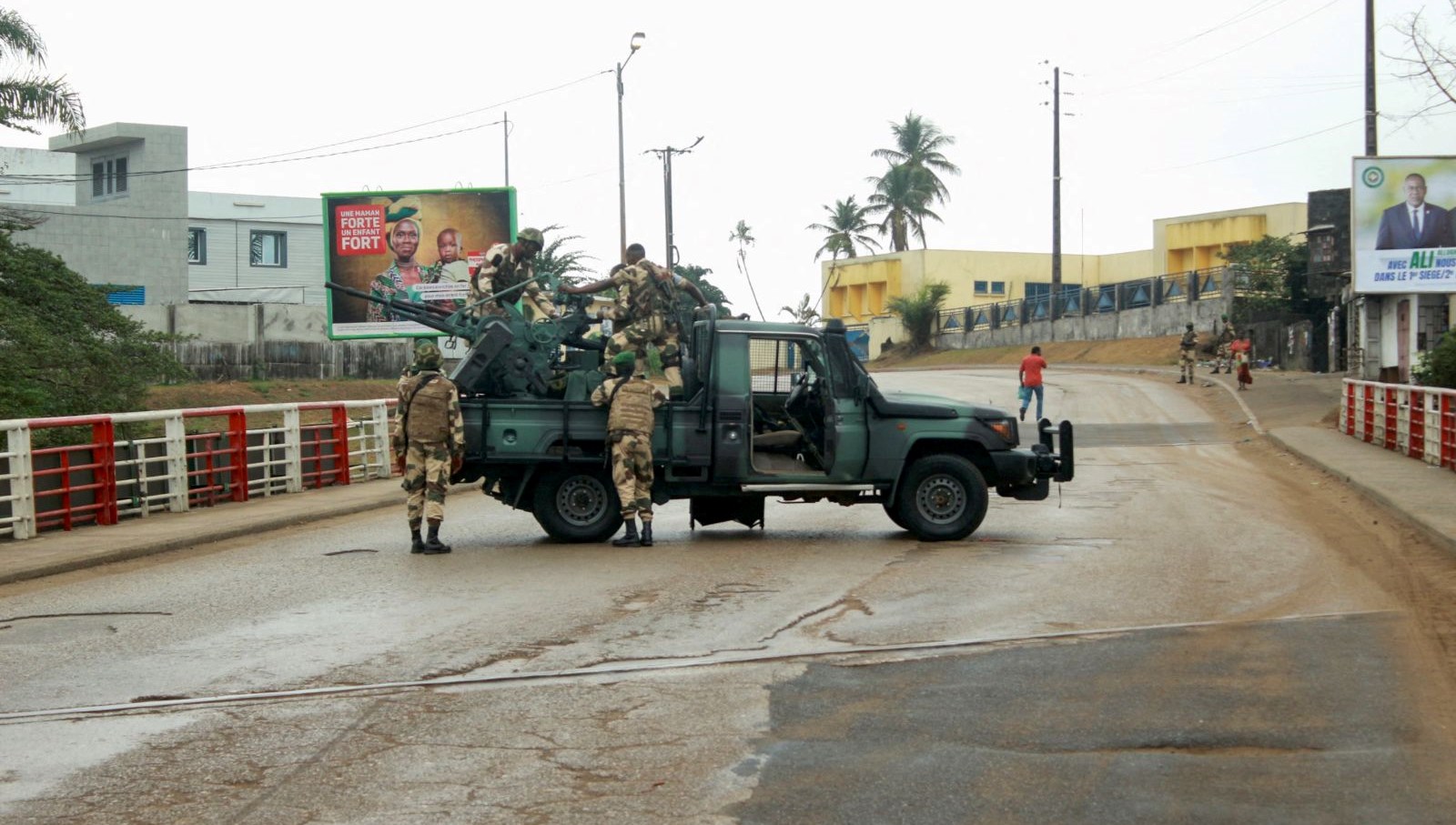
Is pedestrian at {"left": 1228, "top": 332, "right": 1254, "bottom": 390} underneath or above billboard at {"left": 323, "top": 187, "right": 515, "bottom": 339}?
underneath

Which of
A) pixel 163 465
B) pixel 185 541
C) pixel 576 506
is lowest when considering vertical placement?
pixel 185 541

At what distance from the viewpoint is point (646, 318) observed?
13.9 metres

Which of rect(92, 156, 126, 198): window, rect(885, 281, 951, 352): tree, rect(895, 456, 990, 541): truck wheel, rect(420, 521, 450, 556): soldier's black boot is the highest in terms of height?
rect(92, 156, 126, 198): window

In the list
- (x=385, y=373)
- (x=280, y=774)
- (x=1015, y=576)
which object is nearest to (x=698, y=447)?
(x=1015, y=576)

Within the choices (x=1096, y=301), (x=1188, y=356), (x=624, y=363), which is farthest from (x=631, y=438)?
(x=1096, y=301)

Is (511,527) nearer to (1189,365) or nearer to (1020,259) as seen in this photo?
(1189,365)

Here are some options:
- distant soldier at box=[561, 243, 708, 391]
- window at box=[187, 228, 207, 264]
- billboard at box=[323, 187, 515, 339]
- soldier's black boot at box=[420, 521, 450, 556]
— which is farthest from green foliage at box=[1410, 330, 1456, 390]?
window at box=[187, 228, 207, 264]

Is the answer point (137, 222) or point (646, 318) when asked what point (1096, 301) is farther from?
point (646, 318)

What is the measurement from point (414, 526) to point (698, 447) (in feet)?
8.38

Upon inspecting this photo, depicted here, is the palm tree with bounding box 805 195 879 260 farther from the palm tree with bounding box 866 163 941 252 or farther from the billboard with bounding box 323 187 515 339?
the billboard with bounding box 323 187 515 339

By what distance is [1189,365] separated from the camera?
3950 centimetres

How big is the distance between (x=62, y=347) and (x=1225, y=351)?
32.7 m

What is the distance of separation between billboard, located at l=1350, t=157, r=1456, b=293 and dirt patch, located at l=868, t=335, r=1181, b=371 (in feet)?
56.3

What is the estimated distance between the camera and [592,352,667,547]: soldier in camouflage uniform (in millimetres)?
13023
